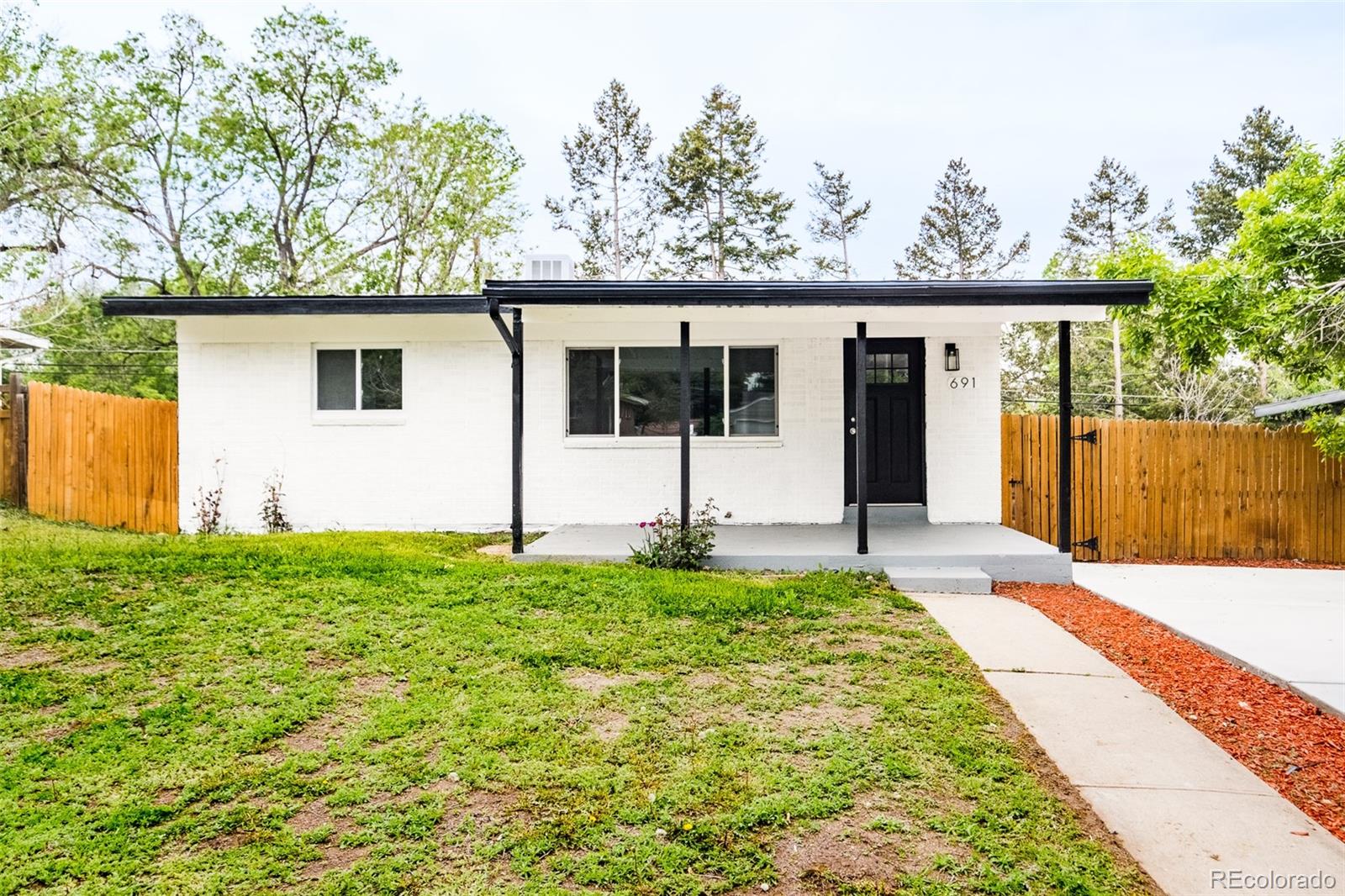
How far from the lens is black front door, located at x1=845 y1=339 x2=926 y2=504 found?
8.64 meters

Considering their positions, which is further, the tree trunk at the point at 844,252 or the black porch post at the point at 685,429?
the tree trunk at the point at 844,252

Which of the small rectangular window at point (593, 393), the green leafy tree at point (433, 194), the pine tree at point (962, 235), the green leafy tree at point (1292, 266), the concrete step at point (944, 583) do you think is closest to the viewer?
the concrete step at point (944, 583)

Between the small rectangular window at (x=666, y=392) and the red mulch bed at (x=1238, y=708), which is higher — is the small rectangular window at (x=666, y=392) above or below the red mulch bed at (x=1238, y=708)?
above

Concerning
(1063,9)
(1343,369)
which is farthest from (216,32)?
(1343,369)

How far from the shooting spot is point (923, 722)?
10.7 feet

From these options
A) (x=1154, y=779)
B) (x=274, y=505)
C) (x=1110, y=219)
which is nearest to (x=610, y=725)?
(x=1154, y=779)

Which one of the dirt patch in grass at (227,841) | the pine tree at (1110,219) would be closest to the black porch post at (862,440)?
the dirt patch in grass at (227,841)

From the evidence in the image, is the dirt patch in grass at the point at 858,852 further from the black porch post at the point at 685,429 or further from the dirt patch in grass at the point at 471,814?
the black porch post at the point at 685,429

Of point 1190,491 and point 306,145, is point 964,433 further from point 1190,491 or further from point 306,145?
point 306,145

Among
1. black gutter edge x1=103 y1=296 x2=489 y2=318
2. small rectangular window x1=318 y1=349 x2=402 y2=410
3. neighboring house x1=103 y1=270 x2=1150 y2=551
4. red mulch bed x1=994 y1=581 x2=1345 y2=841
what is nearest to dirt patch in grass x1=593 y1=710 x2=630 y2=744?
red mulch bed x1=994 y1=581 x2=1345 y2=841

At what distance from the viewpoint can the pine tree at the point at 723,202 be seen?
21.0 metres

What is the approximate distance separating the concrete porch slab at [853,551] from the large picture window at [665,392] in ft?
5.00

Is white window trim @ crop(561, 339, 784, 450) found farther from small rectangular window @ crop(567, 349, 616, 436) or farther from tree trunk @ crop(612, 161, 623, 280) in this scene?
tree trunk @ crop(612, 161, 623, 280)

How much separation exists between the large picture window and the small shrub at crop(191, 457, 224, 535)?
425 centimetres
